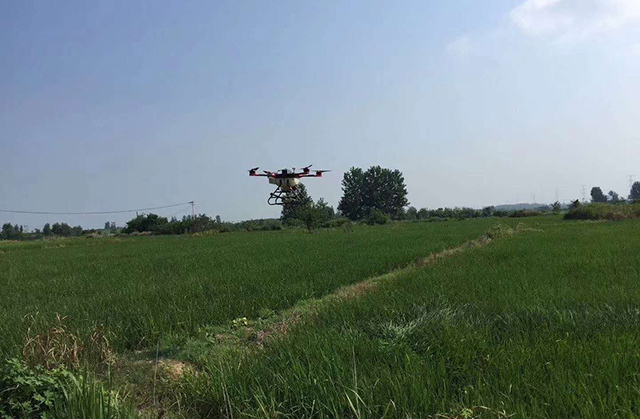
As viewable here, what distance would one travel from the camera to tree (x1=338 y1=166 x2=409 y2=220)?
305 feet

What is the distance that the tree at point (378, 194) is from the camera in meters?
92.9

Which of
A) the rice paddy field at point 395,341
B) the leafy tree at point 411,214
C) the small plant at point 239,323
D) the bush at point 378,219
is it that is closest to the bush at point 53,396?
the rice paddy field at point 395,341

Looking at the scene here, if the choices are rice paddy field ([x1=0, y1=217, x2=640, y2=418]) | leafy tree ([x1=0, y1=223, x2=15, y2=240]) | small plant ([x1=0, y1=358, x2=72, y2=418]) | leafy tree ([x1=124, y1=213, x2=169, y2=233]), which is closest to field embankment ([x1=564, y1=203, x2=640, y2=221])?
rice paddy field ([x1=0, y1=217, x2=640, y2=418])

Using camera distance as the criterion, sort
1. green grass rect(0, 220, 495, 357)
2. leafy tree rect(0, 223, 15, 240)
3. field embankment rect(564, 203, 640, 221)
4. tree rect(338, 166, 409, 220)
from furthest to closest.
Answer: tree rect(338, 166, 409, 220)
leafy tree rect(0, 223, 15, 240)
field embankment rect(564, 203, 640, 221)
green grass rect(0, 220, 495, 357)

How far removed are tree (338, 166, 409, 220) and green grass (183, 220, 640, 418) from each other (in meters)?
88.1

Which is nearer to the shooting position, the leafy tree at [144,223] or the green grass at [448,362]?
the green grass at [448,362]

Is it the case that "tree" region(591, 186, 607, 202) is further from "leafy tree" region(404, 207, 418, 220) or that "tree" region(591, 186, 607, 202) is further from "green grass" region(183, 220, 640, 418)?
"green grass" region(183, 220, 640, 418)

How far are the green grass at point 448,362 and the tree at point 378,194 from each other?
289 feet

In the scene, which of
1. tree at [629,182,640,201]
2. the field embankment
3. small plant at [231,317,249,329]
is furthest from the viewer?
tree at [629,182,640,201]

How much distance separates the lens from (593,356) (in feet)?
9.46

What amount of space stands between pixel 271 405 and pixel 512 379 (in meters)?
1.59

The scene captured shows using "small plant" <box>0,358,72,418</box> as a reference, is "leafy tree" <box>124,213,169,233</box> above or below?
above

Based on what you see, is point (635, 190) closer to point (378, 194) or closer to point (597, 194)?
point (597, 194)

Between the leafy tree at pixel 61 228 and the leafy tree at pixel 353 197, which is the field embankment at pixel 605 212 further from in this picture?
the leafy tree at pixel 61 228
